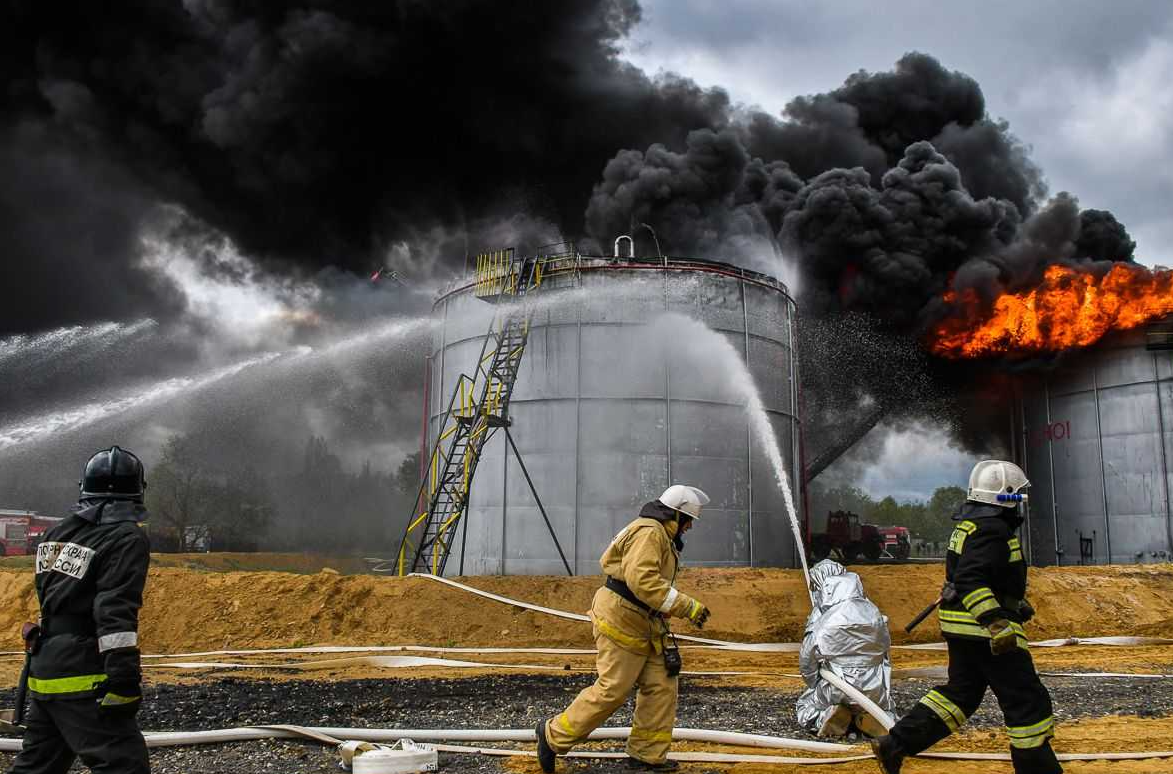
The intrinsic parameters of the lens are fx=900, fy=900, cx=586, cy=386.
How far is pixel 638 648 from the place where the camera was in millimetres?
5270

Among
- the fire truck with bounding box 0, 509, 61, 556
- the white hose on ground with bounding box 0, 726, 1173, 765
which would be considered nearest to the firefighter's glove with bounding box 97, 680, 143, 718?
the white hose on ground with bounding box 0, 726, 1173, 765

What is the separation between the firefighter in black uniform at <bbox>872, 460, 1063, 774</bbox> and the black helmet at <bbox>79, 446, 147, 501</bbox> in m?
3.90

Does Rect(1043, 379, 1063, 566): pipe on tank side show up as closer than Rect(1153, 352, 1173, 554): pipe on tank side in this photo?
No

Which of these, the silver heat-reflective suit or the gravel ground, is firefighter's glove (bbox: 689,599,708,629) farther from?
the silver heat-reflective suit

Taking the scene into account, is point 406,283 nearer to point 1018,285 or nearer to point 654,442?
point 654,442

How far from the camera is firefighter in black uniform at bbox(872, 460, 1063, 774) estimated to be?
4.38 m

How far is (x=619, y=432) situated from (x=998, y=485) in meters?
13.2

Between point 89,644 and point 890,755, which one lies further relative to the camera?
point 890,755

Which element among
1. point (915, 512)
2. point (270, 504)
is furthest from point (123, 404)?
point (915, 512)

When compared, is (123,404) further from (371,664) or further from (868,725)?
(868,725)

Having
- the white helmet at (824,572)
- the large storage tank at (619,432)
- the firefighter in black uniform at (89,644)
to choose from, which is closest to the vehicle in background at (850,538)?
the large storage tank at (619,432)

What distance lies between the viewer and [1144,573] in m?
16.3

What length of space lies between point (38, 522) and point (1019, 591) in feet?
109

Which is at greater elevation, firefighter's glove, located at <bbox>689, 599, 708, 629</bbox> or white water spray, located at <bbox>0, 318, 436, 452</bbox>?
white water spray, located at <bbox>0, 318, 436, 452</bbox>
